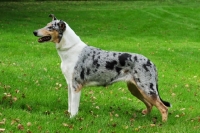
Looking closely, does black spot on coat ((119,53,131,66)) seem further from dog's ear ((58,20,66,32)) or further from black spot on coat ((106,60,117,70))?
dog's ear ((58,20,66,32))

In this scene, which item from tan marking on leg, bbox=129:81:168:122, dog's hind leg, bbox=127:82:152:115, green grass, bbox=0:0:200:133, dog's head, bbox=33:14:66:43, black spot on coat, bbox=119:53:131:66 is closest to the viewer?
green grass, bbox=0:0:200:133

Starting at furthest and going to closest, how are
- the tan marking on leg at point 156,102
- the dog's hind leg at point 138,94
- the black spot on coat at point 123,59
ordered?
the dog's hind leg at point 138,94 < the tan marking on leg at point 156,102 < the black spot on coat at point 123,59

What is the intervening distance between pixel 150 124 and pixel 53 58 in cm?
849

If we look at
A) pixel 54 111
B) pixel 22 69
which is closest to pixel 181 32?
pixel 22 69

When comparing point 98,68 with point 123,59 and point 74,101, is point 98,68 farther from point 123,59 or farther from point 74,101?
point 74,101

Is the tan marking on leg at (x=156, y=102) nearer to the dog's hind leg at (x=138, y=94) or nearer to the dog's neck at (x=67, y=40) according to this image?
the dog's hind leg at (x=138, y=94)

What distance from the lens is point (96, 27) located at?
1193 inches

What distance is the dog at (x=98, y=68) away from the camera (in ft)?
27.6

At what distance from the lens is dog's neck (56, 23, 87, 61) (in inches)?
331

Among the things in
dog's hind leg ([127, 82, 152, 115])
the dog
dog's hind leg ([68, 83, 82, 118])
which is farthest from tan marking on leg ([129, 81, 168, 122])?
dog's hind leg ([68, 83, 82, 118])

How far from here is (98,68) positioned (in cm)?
852

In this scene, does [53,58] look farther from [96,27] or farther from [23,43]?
[96,27]

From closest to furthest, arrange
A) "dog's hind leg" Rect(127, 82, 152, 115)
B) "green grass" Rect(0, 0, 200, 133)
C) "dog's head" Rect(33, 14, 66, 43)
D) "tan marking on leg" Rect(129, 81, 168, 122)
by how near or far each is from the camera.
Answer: "green grass" Rect(0, 0, 200, 133)
"dog's head" Rect(33, 14, 66, 43)
"tan marking on leg" Rect(129, 81, 168, 122)
"dog's hind leg" Rect(127, 82, 152, 115)

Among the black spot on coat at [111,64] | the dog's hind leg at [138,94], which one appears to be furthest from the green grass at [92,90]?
the black spot on coat at [111,64]
